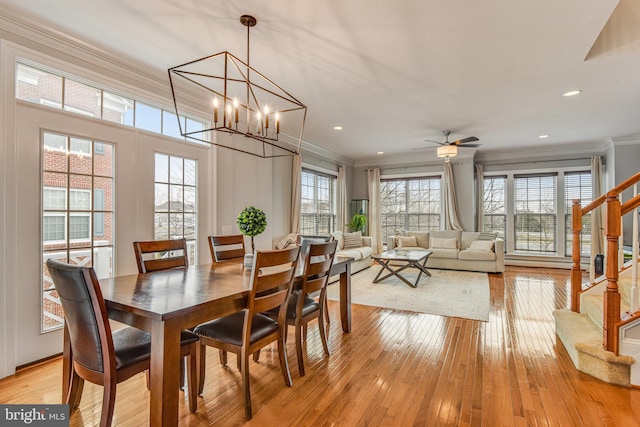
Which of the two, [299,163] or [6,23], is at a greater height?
[6,23]

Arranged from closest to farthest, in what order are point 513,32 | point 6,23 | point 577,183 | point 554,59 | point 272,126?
point 6,23, point 513,32, point 554,59, point 272,126, point 577,183

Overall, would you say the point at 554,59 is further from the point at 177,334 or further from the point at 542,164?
the point at 542,164

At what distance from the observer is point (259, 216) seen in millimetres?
2592

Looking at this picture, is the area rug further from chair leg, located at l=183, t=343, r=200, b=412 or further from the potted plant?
chair leg, located at l=183, t=343, r=200, b=412

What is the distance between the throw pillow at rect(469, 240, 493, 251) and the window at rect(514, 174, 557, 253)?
143 cm

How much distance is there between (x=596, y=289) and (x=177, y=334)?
3787 millimetres

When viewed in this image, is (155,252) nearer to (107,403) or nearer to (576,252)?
(107,403)

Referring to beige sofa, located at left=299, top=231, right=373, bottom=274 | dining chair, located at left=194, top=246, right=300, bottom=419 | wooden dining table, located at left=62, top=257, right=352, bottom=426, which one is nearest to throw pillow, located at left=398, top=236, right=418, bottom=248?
beige sofa, located at left=299, top=231, right=373, bottom=274

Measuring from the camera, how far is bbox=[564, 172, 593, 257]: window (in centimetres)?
677

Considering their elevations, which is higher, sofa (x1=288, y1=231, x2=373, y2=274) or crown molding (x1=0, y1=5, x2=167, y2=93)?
crown molding (x1=0, y1=5, x2=167, y2=93)

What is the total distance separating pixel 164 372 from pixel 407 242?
20.9ft

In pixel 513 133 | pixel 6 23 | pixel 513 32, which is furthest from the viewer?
pixel 513 133

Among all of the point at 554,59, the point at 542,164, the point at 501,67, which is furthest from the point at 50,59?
the point at 542,164

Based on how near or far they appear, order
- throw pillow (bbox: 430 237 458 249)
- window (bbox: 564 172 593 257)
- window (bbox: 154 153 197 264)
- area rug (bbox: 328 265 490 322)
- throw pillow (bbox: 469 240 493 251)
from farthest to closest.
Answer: throw pillow (bbox: 430 237 458 249)
window (bbox: 564 172 593 257)
throw pillow (bbox: 469 240 493 251)
area rug (bbox: 328 265 490 322)
window (bbox: 154 153 197 264)
